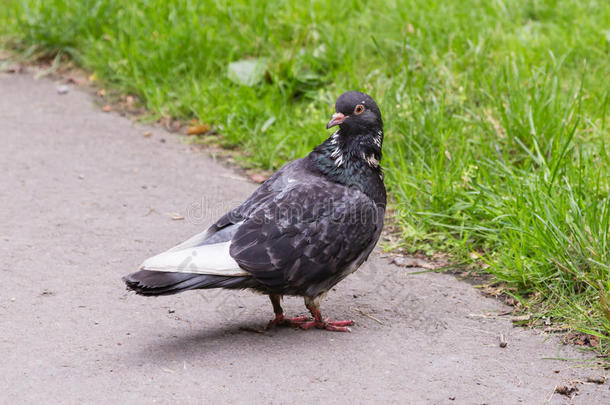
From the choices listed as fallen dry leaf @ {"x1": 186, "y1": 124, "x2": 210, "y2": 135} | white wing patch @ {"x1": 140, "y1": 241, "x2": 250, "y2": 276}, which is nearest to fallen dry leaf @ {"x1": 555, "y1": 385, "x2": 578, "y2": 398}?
white wing patch @ {"x1": 140, "y1": 241, "x2": 250, "y2": 276}

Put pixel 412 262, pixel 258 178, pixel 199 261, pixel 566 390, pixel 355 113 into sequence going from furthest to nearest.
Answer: pixel 258 178, pixel 412 262, pixel 355 113, pixel 199 261, pixel 566 390

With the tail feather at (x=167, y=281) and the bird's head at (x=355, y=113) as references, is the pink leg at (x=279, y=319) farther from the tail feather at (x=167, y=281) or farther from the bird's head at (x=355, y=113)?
the bird's head at (x=355, y=113)

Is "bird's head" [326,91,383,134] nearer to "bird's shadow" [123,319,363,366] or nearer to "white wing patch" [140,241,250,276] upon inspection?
"white wing patch" [140,241,250,276]

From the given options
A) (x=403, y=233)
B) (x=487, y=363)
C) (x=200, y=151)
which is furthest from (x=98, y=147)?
(x=487, y=363)

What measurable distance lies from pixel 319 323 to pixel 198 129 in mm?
2625

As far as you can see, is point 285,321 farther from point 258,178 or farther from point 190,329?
point 258,178

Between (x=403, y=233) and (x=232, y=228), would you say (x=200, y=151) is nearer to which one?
(x=403, y=233)

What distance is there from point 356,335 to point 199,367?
80cm

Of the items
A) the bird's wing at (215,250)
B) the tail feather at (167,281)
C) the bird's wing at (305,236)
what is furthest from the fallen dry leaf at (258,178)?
the tail feather at (167,281)

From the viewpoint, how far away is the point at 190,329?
3639mm

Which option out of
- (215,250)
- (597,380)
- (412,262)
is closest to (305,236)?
(215,250)

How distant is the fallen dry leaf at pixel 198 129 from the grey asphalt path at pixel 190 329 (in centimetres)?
71

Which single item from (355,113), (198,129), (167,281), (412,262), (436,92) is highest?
(355,113)

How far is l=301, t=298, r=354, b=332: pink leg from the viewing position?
3.71m
